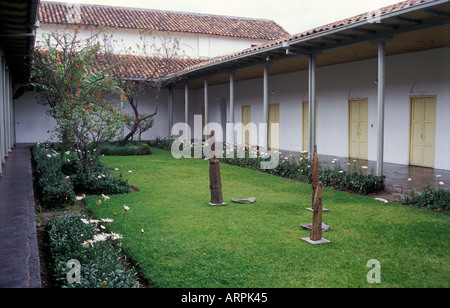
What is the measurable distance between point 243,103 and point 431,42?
11.5 meters

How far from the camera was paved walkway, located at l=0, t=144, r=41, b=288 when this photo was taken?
335 cm

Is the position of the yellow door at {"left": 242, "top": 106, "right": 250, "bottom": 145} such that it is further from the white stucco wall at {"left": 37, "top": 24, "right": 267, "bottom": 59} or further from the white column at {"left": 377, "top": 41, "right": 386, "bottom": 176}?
the white column at {"left": 377, "top": 41, "right": 386, "bottom": 176}

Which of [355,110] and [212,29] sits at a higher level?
[212,29]

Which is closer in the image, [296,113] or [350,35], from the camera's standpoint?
[350,35]

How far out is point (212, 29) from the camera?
84.0 ft

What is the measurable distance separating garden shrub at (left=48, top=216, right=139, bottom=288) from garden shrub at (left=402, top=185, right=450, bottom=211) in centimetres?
525

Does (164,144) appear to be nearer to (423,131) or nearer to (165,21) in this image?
(165,21)

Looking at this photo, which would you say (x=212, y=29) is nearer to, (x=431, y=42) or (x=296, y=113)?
(x=296, y=113)

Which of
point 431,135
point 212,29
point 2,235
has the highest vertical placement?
point 212,29

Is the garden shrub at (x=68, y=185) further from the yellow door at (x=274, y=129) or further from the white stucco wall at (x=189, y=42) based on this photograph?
the white stucco wall at (x=189, y=42)

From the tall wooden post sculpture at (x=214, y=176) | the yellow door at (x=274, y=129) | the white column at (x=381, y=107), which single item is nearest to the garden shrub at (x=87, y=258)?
the tall wooden post sculpture at (x=214, y=176)

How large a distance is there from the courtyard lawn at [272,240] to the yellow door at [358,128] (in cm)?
597
